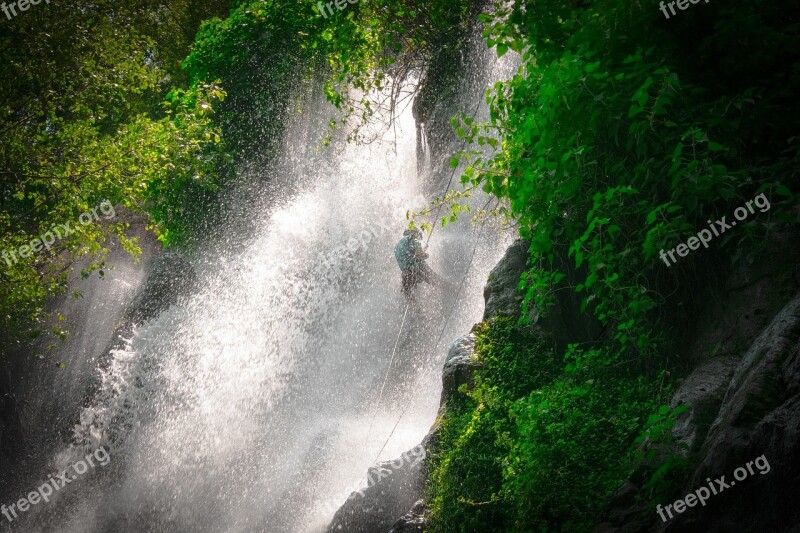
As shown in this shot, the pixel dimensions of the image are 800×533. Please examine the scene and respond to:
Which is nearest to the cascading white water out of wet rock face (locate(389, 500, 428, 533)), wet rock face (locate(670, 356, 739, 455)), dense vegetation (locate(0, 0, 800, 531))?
wet rock face (locate(389, 500, 428, 533))

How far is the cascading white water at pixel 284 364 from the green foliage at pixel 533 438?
3.01 metres

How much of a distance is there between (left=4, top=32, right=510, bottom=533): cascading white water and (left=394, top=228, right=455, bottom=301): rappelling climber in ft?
1.00

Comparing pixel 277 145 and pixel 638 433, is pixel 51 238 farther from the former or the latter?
pixel 638 433

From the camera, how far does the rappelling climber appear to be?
493 inches

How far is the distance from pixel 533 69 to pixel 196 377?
1052cm

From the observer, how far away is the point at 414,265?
1252 centimetres

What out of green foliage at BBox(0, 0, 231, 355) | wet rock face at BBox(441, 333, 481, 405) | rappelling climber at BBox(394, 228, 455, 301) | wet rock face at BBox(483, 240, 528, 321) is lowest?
wet rock face at BBox(441, 333, 481, 405)

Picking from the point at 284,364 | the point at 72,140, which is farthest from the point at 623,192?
the point at 72,140

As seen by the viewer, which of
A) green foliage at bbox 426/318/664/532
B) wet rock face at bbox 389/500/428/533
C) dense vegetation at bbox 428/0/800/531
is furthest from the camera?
wet rock face at bbox 389/500/428/533

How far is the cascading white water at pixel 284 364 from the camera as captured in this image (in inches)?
405

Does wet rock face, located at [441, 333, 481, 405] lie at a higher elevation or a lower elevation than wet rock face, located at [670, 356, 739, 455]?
higher

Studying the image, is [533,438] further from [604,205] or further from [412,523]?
[604,205]

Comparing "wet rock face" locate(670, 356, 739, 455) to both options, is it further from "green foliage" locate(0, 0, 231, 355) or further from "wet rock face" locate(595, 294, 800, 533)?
"green foliage" locate(0, 0, 231, 355)

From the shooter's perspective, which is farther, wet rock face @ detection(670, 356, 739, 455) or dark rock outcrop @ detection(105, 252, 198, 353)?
dark rock outcrop @ detection(105, 252, 198, 353)
